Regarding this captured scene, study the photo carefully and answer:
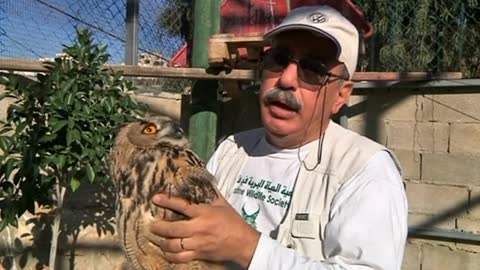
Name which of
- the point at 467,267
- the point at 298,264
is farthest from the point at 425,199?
the point at 298,264

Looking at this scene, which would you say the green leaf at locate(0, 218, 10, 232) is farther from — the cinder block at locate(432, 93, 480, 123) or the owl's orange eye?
the cinder block at locate(432, 93, 480, 123)

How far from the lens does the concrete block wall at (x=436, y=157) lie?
3.52 meters

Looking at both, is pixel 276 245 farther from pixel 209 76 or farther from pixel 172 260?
pixel 209 76

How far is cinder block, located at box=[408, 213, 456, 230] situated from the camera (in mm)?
3584

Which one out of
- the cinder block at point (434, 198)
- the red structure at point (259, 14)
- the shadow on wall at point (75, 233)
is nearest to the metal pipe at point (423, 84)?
the red structure at point (259, 14)

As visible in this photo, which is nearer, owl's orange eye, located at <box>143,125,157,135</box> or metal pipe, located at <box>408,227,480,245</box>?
owl's orange eye, located at <box>143,125,157,135</box>

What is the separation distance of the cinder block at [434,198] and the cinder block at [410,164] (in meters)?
0.05

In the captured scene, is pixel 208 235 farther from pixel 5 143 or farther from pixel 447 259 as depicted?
pixel 447 259

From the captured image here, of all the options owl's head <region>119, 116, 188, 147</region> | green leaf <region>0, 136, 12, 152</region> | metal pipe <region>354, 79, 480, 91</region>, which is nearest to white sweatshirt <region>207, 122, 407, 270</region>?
owl's head <region>119, 116, 188, 147</region>

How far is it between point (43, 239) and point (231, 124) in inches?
49.5

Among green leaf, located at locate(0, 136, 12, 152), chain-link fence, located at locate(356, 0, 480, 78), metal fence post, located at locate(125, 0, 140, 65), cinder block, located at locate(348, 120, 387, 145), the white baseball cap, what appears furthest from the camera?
cinder block, located at locate(348, 120, 387, 145)

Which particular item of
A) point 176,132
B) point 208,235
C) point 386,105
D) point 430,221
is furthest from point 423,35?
A: point 208,235

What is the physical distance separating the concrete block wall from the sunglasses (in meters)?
1.91

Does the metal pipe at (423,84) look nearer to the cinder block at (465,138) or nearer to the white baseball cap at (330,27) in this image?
the cinder block at (465,138)
